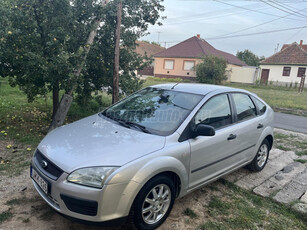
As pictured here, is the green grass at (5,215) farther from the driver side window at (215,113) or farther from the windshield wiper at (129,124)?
the driver side window at (215,113)

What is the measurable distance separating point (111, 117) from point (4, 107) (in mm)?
5731

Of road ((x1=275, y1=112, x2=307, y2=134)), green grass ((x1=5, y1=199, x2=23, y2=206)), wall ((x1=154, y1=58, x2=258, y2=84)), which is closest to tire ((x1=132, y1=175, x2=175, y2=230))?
green grass ((x1=5, y1=199, x2=23, y2=206))

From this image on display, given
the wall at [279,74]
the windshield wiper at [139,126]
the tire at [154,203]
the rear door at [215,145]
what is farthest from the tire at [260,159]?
the wall at [279,74]

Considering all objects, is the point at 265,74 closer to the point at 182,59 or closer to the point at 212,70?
the point at 182,59

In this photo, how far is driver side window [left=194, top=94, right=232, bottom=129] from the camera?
3359 mm

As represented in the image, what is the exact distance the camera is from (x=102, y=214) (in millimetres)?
2371

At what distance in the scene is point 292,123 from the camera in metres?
9.53

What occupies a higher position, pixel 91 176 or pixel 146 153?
pixel 146 153

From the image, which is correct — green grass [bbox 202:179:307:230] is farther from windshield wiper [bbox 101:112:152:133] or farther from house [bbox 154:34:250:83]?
house [bbox 154:34:250:83]

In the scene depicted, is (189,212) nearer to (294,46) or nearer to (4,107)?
(4,107)

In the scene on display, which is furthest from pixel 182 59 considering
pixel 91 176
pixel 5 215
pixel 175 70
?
pixel 91 176

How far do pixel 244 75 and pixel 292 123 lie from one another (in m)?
24.3

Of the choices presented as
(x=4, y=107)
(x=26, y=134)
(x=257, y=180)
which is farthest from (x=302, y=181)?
(x=4, y=107)

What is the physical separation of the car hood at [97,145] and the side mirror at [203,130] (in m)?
0.47
